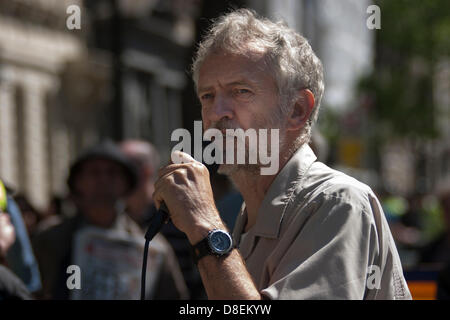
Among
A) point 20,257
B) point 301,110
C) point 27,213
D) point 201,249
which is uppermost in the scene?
point 301,110

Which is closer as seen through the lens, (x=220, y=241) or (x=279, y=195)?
(x=220, y=241)

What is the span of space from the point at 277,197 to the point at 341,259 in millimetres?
343

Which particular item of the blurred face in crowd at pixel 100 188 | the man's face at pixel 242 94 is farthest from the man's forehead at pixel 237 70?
A: the blurred face in crowd at pixel 100 188

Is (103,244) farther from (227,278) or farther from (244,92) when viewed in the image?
(227,278)

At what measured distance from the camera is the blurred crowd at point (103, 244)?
388 centimetres

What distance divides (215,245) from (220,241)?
0.02 m

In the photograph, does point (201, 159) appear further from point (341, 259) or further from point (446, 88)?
point (446, 88)

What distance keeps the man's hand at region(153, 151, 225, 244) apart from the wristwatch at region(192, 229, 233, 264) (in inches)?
0.6

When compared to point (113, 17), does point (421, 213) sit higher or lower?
lower

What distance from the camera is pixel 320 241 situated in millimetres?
2023

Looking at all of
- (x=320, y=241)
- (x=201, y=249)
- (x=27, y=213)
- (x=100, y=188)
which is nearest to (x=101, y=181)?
(x=100, y=188)

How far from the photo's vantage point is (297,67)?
7.64 feet

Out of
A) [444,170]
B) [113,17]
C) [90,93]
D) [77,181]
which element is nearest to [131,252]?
[77,181]

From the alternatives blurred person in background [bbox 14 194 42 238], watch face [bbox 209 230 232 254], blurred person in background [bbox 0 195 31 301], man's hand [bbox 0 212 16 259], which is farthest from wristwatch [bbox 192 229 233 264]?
blurred person in background [bbox 14 194 42 238]
